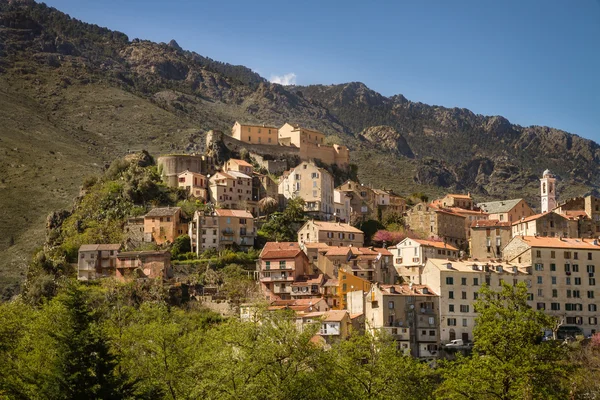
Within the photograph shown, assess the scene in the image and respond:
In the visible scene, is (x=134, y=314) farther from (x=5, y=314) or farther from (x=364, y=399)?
(x=364, y=399)

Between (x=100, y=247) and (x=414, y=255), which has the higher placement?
(x=100, y=247)

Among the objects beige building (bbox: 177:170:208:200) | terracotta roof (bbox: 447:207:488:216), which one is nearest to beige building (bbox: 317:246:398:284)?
beige building (bbox: 177:170:208:200)

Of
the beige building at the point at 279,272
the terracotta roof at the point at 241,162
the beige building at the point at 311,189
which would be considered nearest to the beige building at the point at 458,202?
the beige building at the point at 311,189

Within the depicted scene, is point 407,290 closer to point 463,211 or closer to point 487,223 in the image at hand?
point 487,223

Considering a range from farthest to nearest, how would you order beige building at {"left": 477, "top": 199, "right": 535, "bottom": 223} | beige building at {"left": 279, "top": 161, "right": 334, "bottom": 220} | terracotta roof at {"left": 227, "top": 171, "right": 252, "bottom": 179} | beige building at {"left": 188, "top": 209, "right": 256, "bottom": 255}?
1. beige building at {"left": 477, "top": 199, "right": 535, "bottom": 223}
2. terracotta roof at {"left": 227, "top": 171, "right": 252, "bottom": 179}
3. beige building at {"left": 279, "top": 161, "right": 334, "bottom": 220}
4. beige building at {"left": 188, "top": 209, "right": 256, "bottom": 255}

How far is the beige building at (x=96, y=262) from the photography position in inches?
3858

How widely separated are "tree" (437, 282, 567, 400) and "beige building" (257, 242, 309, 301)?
48.1 meters

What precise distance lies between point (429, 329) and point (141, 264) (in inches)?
1287

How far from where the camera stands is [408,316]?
274ft

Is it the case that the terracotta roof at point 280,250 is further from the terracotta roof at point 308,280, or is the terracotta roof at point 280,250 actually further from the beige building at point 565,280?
the beige building at point 565,280

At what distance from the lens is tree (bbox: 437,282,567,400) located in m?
45.0

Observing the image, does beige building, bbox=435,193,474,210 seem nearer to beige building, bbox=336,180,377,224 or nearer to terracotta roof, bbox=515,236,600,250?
beige building, bbox=336,180,377,224

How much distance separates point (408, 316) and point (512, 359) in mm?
38141

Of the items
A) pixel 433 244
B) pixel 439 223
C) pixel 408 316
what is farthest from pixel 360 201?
pixel 408 316
